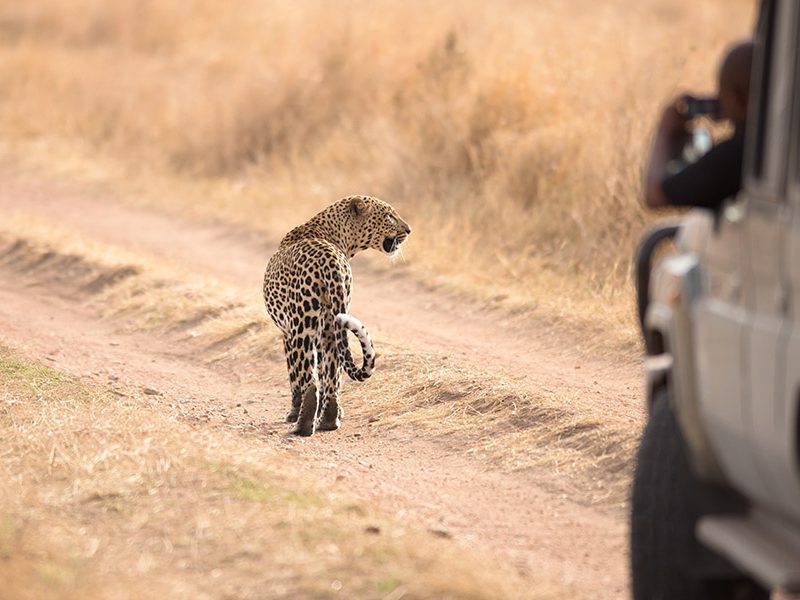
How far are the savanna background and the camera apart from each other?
149 cm

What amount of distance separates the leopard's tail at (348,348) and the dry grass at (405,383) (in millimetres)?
362

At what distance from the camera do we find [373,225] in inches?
276

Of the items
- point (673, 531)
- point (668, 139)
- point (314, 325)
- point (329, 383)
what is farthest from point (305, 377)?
point (668, 139)

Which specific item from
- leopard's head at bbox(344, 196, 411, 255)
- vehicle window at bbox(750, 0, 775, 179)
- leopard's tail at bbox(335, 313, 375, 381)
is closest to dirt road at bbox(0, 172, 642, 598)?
leopard's tail at bbox(335, 313, 375, 381)

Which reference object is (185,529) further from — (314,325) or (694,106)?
(694,106)

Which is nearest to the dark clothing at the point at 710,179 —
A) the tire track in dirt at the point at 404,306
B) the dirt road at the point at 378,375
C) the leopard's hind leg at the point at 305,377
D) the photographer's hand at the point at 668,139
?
the photographer's hand at the point at 668,139

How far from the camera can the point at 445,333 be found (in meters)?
8.52

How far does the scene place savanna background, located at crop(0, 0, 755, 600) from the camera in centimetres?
471

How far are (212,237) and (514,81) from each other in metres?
2.96

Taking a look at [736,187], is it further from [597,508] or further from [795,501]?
[597,508]

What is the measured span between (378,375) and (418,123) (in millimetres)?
5524

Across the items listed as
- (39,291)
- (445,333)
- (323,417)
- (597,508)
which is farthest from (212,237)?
(597,508)

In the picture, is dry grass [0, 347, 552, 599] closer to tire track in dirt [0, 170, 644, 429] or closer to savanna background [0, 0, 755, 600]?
savanna background [0, 0, 755, 600]

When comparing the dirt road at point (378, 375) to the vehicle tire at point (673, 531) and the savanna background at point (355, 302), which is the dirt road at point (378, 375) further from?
the vehicle tire at point (673, 531)
